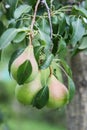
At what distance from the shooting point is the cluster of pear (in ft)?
3.22

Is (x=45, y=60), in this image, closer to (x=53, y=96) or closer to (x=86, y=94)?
(x=53, y=96)

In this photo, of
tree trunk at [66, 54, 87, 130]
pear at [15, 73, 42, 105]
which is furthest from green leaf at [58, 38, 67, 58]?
tree trunk at [66, 54, 87, 130]

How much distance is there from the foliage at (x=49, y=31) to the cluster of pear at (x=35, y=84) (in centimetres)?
2

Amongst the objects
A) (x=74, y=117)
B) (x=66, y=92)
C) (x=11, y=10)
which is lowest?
(x=74, y=117)

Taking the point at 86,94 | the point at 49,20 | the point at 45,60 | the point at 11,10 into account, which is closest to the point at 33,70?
the point at 45,60

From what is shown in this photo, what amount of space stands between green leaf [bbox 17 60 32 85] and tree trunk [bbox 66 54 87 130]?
0.64 m

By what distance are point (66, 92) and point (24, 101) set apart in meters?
0.09

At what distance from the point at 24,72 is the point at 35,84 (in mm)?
44

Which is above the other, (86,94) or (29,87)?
(29,87)

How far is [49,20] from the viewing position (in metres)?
1.08

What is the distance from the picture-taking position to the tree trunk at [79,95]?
1.61 m

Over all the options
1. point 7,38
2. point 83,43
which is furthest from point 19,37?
point 83,43

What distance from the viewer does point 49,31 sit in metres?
1.13

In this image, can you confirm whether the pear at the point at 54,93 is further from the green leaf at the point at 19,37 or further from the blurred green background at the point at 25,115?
the blurred green background at the point at 25,115
